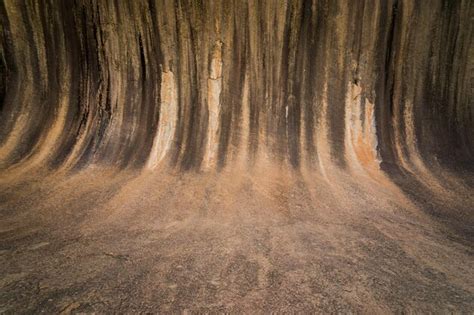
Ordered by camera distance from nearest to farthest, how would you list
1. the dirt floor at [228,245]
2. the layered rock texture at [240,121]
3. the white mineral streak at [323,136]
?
the dirt floor at [228,245] → the layered rock texture at [240,121] → the white mineral streak at [323,136]

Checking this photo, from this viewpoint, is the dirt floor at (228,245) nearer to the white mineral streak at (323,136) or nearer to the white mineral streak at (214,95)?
the white mineral streak at (323,136)

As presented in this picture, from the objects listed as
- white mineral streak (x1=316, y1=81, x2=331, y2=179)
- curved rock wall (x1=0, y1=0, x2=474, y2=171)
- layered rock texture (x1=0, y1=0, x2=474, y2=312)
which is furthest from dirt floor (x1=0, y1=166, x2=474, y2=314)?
curved rock wall (x1=0, y1=0, x2=474, y2=171)

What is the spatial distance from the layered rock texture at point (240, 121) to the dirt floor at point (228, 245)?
0.07 ft

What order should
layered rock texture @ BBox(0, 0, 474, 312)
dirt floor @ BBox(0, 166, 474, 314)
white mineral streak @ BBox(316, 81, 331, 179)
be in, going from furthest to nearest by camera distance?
white mineral streak @ BBox(316, 81, 331, 179), layered rock texture @ BBox(0, 0, 474, 312), dirt floor @ BBox(0, 166, 474, 314)

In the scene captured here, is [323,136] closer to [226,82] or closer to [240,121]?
[240,121]

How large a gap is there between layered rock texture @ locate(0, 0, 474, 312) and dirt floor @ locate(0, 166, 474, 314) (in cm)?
2

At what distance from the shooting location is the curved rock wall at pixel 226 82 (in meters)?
3.19

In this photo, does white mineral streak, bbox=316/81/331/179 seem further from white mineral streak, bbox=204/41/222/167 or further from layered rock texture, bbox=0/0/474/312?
white mineral streak, bbox=204/41/222/167

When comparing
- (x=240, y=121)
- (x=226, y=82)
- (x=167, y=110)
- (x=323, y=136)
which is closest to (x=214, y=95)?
(x=226, y=82)

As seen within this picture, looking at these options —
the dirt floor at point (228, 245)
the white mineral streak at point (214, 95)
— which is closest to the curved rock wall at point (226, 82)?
the white mineral streak at point (214, 95)

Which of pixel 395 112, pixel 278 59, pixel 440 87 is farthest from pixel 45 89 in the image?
pixel 440 87

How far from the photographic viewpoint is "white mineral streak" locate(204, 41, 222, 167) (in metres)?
Answer: 3.22

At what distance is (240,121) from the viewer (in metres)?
3.28

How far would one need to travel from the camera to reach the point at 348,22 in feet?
10.8
